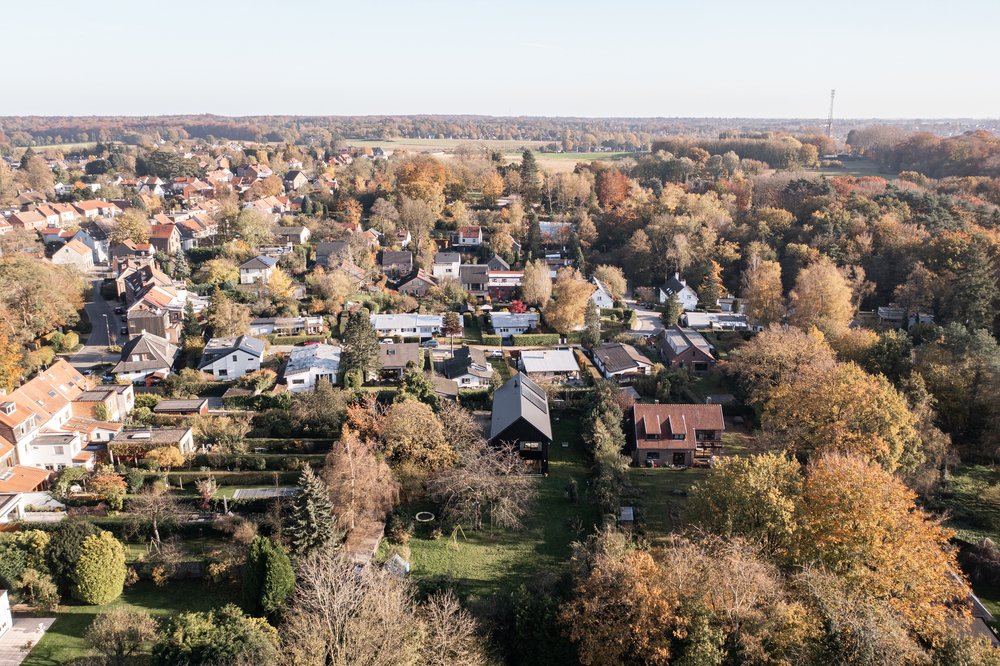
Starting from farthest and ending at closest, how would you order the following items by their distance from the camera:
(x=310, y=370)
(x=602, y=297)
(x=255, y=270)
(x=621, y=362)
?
(x=602, y=297) → (x=255, y=270) → (x=621, y=362) → (x=310, y=370)

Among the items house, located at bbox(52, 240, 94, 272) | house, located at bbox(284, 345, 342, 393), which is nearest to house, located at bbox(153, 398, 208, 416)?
house, located at bbox(284, 345, 342, 393)

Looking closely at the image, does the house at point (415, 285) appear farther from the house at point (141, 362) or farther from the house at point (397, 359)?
the house at point (141, 362)

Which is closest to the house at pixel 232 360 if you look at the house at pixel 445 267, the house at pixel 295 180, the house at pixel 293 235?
the house at pixel 445 267

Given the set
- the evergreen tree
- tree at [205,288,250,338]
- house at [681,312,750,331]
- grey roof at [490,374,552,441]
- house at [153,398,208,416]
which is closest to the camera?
grey roof at [490,374,552,441]

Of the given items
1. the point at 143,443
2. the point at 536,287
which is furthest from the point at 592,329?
the point at 143,443

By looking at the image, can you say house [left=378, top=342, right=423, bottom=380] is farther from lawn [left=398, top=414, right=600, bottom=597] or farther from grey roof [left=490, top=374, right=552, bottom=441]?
lawn [left=398, top=414, right=600, bottom=597]

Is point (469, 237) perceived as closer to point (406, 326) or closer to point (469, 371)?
point (406, 326)
